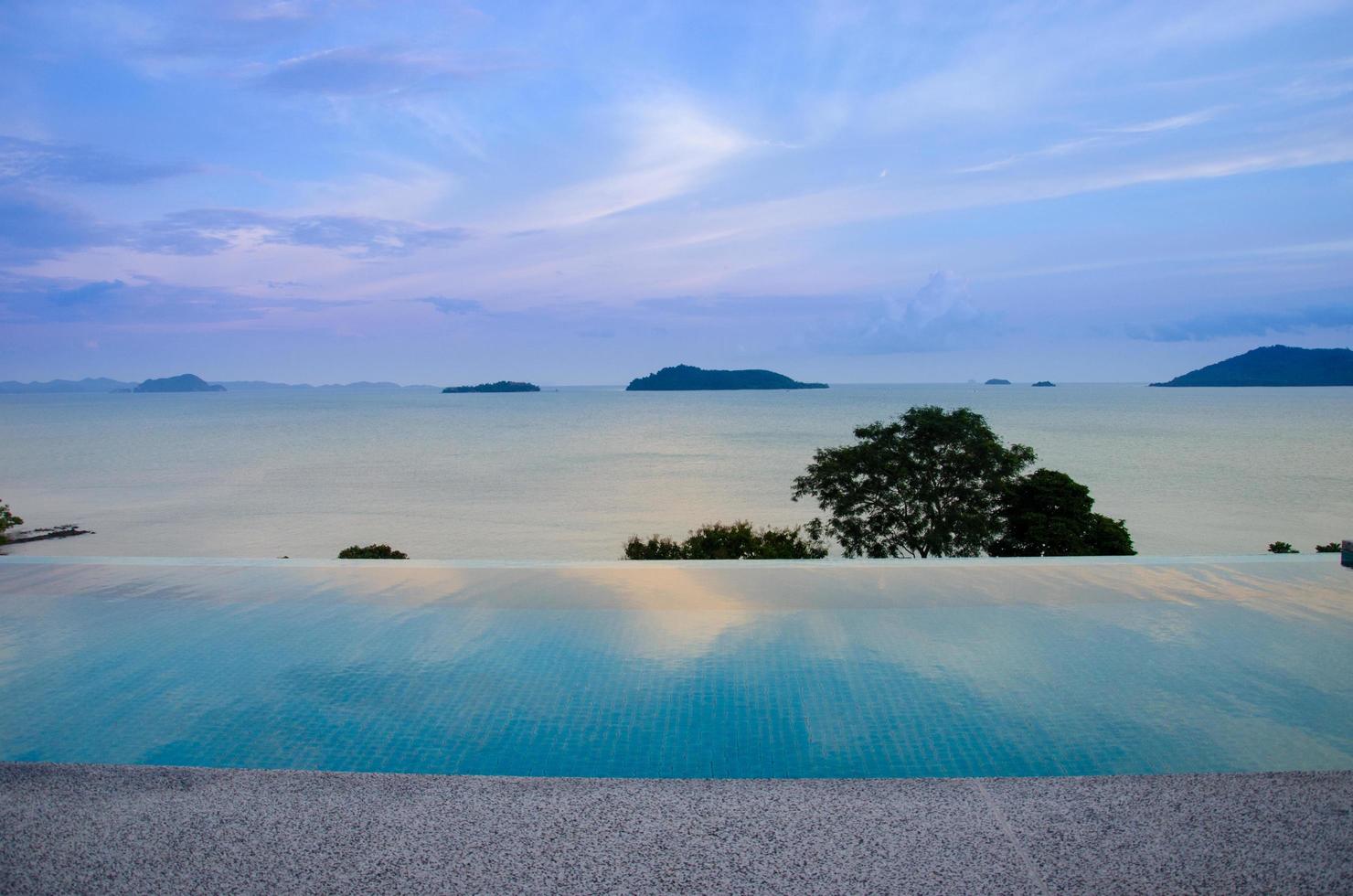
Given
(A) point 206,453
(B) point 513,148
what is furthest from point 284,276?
(A) point 206,453

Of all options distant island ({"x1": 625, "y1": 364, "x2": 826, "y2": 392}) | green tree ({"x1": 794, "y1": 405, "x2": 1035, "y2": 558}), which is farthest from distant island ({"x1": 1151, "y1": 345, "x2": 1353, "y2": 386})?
green tree ({"x1": 794, "y1": 405, "x2": 1035, "y2": 558})

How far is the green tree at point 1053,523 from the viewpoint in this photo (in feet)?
50.3

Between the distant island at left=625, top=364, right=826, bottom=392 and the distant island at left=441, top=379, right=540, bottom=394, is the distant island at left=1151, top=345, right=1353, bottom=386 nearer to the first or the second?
the distant island at left=625, top=364, right=826, bottom=392

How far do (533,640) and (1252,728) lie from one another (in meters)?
2.79

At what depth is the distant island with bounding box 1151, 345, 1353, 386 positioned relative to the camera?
3920 inches

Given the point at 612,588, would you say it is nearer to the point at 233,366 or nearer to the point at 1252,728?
the point at 1252,728

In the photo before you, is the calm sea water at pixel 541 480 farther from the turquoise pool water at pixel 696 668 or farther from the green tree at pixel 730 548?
the turquoise pool water at pixel 696 668

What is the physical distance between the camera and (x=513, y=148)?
1280 cm

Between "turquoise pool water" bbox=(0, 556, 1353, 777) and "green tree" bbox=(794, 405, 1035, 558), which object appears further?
"green tree" bbox=(794, 405, 1035, 558)

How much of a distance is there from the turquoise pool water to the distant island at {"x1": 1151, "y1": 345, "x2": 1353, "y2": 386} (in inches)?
4539

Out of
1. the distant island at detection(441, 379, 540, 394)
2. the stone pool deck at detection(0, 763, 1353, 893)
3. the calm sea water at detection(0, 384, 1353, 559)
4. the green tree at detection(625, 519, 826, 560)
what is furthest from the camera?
the distant island at detection(441, 379, 540, 394)

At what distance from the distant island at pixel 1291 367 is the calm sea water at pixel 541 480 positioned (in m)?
42.9

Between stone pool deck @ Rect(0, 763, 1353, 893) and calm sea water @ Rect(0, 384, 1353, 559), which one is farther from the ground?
stone pool deck @ Rect(0, 763, 1353, 893)

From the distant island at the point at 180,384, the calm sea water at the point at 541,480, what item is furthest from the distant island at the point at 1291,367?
the distant island at the point at 180,384
